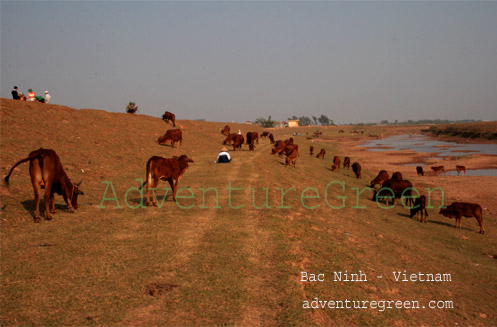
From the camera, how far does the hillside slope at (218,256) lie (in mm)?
6305

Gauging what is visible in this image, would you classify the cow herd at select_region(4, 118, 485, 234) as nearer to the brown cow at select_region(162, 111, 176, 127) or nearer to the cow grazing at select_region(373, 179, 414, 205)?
the cow grazing at select_region(373, 179, 414, 205)

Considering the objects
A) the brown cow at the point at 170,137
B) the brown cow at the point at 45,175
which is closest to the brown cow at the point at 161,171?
the brown cow at the point at 45,175

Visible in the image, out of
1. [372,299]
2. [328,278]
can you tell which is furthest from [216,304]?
[372,299]

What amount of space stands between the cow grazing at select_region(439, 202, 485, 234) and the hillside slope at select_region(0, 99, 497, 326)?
0.70 meters

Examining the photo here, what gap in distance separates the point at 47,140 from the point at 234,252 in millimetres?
16847

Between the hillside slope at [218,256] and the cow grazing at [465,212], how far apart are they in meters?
0.70

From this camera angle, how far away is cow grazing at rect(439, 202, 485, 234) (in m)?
16.0

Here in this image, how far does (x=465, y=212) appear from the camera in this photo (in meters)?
16.3

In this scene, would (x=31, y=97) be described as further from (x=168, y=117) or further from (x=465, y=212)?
(x=465, y=212)

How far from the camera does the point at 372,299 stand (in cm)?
809

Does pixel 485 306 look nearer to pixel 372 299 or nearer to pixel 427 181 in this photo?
pixel 372 299

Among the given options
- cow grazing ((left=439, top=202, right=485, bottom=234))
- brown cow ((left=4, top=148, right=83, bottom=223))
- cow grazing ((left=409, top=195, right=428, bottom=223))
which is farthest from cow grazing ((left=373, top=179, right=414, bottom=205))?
brown cow ((left=4, top=148, right=83, bottom=223))

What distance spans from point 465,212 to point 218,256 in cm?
1433

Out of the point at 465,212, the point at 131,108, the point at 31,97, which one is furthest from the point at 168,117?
the point at 465,212
